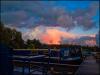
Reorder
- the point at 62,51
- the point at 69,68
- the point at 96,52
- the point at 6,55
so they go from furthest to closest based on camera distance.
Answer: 1. the point at 62,51
2. the point at 96,52
3. the point at 69,68
4. the point at 6,55

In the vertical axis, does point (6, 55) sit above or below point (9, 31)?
below

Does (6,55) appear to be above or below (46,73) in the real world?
above

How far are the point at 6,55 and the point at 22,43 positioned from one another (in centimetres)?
316

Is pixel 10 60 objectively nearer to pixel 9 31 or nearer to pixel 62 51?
pixel 9 31

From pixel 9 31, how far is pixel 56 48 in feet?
5.58

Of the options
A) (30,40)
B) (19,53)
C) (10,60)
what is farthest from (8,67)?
(30,40)

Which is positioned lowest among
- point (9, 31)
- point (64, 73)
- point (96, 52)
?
point (64, 73)

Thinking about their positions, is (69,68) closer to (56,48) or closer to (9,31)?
(56,48)

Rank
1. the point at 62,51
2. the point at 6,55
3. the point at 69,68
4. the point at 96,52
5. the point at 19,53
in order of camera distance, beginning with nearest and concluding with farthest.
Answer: the point at 6,55 → the point at 19,53 → the point at 69,68 → the point at 96,52 → the point at 62,51

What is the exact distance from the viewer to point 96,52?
994 cm

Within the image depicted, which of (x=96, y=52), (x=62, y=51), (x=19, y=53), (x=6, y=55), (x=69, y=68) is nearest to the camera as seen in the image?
(x=6, y=55)

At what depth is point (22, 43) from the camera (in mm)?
9656

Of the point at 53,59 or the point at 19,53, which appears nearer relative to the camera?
the point at 19,53

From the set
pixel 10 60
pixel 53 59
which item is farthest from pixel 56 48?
pixel 10 60
